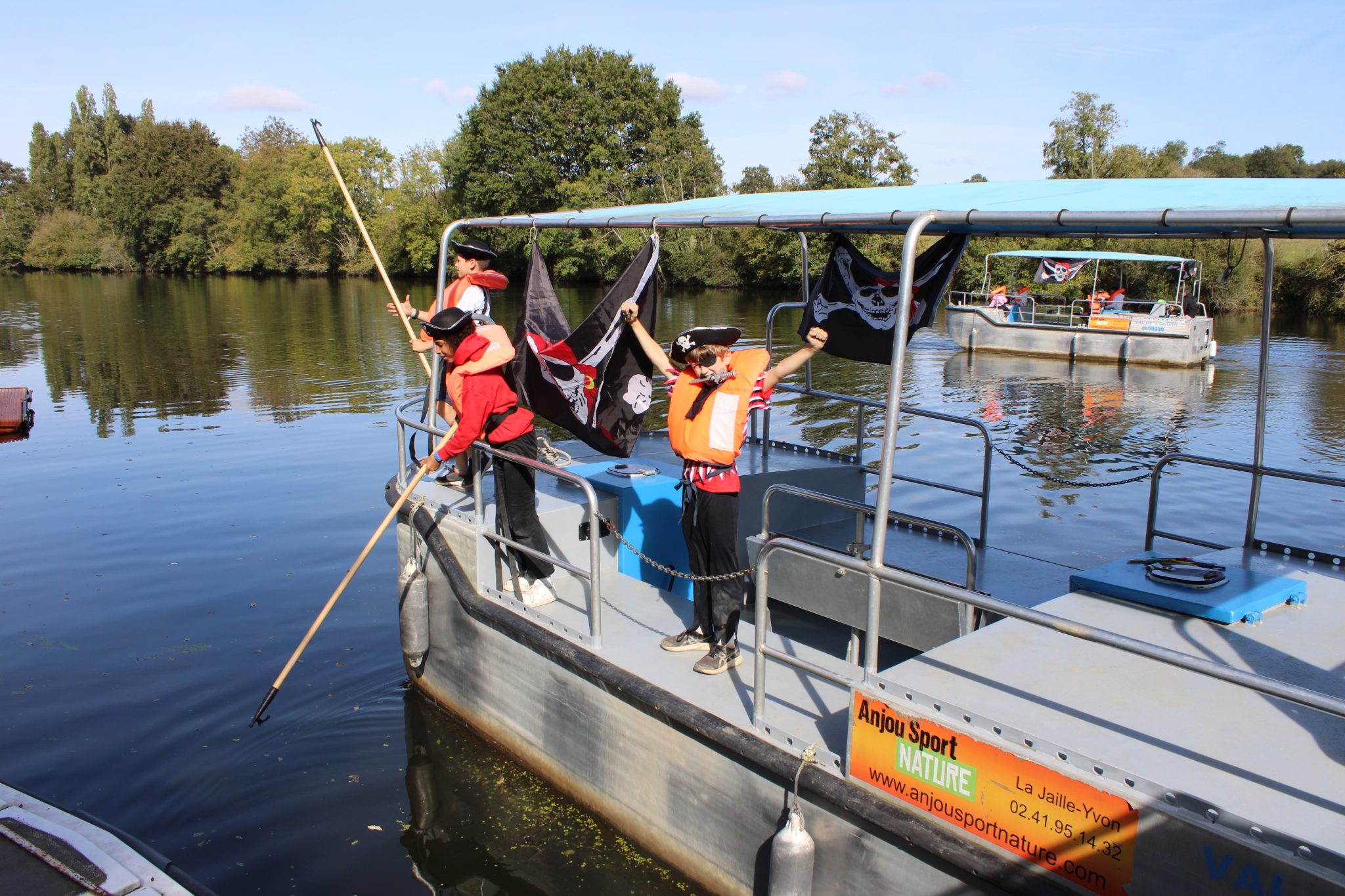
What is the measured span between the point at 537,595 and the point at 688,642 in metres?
1.22

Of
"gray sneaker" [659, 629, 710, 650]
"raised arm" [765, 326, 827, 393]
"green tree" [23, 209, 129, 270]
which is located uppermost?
"green tree" [23, 209, 129, 270]

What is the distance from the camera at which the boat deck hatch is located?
434 centimetres

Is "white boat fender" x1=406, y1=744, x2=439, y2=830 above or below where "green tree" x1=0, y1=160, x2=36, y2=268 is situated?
below

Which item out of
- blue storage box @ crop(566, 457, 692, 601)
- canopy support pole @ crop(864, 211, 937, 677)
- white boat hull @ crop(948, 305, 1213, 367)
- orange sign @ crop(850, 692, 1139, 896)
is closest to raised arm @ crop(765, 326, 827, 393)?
canopy support pole @ crop(864, 211, 937, 677)

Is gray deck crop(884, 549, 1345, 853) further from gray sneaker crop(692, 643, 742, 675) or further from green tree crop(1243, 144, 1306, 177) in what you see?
green tree crop(1243, 144, 1306, 177)

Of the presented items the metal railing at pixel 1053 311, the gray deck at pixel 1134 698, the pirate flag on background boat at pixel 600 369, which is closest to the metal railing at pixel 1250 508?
the gray deck at pixel 1134 698

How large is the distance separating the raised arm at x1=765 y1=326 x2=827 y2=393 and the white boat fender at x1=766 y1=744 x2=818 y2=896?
2.03 m

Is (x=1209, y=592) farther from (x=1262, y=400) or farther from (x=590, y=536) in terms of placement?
(x=590, y=536)

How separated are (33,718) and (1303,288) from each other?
4690 centimetres

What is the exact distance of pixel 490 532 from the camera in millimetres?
6039

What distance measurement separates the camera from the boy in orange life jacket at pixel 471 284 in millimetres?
6551

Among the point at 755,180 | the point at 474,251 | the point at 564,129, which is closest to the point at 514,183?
the point at 564,129

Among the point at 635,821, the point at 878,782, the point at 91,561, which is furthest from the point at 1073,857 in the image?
the point at 91,561

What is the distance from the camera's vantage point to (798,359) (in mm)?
4676
